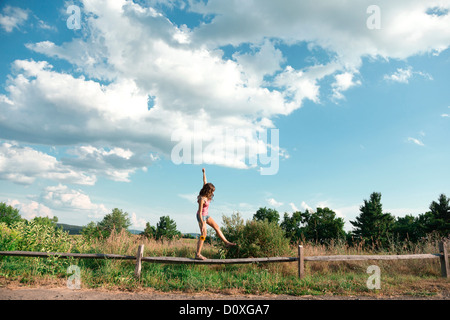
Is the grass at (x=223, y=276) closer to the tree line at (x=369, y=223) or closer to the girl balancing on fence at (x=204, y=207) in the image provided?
the girl balancing on fence at (x=204, y=207)

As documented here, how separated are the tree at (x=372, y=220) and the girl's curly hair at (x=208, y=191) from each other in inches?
2310

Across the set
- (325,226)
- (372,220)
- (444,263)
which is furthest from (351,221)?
(444,263)

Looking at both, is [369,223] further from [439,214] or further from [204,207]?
[204,207]

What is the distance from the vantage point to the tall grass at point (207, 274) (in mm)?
7383

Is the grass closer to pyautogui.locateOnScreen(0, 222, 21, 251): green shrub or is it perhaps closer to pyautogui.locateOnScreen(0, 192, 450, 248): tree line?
pyautogui.locateOnScreen(0, 222, 21, 251): green shrub

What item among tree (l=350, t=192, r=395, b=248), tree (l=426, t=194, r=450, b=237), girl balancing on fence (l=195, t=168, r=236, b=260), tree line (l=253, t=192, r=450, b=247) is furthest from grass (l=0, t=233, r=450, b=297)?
tree (l=350, t=192, r=395, b=248)

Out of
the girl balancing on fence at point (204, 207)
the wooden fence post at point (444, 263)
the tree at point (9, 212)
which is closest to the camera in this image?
the girl balancing on fence at point (204, 207)

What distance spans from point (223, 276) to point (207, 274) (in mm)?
501

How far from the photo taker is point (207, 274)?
8.32 m

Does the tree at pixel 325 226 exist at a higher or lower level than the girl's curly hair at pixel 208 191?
lower

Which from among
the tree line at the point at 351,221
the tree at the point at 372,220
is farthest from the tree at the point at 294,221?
the tree at the point at 372,220

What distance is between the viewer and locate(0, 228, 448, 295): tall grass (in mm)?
7383
